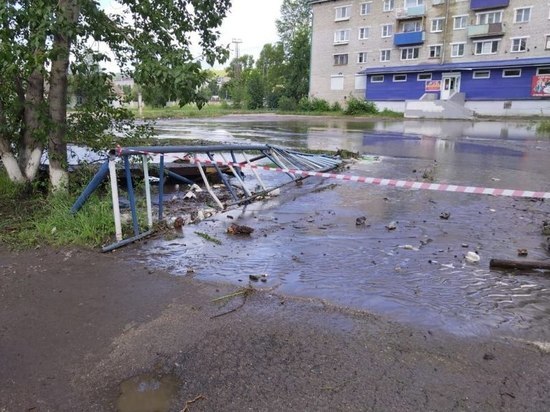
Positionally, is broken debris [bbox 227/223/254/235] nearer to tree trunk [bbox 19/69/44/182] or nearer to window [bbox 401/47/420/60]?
tree trunk [bbox 19/69/44/182]

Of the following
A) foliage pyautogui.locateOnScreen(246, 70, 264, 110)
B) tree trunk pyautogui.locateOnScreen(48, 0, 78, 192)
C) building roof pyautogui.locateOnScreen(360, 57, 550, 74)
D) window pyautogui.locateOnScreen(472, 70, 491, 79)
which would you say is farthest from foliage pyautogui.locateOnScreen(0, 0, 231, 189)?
foliage pyautogui.locateOnScreen(246, 70, 264, 110)

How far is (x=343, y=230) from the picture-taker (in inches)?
267

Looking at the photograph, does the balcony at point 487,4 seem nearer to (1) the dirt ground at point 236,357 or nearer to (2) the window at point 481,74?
(2) the window at point 481,74

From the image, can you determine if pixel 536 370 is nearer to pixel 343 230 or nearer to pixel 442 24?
pixel 343 230

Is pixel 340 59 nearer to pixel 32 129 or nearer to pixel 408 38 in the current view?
pixel 408 38

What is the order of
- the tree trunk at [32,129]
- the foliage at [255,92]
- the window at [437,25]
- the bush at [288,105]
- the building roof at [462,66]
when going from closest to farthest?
1. the tree trunk at [32,129]
2. the building roof at [462,66]
3. the window at [437,25]
4. the bush at [288,105]
5. the foliage at [255,92]

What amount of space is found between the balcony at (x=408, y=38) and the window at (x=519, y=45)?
9.02 meters

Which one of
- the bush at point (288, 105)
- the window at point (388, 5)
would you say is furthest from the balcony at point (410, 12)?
the bush at point (288, 105)

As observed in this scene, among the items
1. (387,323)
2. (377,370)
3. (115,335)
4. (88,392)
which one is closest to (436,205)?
(387,323)

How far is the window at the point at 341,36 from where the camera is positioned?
57.4 m

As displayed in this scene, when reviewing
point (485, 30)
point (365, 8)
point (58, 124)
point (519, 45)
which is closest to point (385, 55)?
point (365, 8)

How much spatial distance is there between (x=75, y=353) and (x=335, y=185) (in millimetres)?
7235

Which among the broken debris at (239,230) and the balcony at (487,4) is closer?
the broken debris at (239,230)

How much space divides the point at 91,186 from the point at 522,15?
5041 cm
